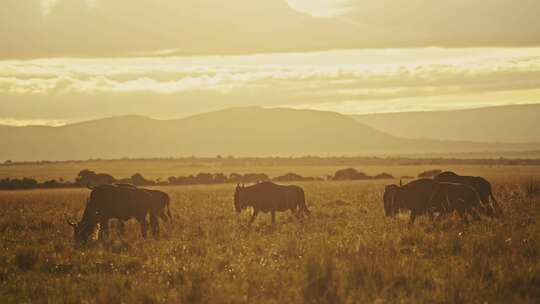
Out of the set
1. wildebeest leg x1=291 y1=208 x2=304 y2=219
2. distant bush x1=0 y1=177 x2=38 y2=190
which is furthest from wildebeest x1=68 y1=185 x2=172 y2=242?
distant bush x1=0 y1=177 x2=38 y2=190

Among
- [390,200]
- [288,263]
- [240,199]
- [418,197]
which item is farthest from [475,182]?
[288,263]

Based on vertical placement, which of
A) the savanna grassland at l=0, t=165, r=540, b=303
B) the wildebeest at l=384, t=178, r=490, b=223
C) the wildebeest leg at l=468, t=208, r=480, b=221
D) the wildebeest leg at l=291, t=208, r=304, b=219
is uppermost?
the wildebeest at l=384, t=178, r=490, b=223

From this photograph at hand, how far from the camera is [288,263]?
1573cm

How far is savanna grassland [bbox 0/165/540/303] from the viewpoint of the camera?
12.6 metres

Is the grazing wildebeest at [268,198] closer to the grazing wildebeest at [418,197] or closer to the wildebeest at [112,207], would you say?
the grazing wildebeest at [418,197]

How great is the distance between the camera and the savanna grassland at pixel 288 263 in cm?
1262

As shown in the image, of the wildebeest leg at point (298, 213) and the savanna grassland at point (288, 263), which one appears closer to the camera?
the savanna grassland at point (288, 263)

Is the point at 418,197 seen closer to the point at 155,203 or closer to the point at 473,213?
the point at 473,213

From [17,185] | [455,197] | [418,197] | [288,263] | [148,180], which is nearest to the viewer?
[288,263]

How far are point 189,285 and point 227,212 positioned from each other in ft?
55.4

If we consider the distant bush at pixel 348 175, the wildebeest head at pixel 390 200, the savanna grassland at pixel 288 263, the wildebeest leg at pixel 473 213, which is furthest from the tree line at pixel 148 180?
the wildebeest leg at pixel 473 213

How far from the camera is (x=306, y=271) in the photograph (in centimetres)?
1394

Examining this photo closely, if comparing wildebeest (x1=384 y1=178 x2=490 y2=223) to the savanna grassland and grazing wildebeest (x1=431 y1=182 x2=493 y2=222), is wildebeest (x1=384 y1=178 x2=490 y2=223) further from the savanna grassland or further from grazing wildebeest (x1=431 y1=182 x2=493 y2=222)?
the savanna grassland

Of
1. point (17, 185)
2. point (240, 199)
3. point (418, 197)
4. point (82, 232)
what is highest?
point (418, 197)
